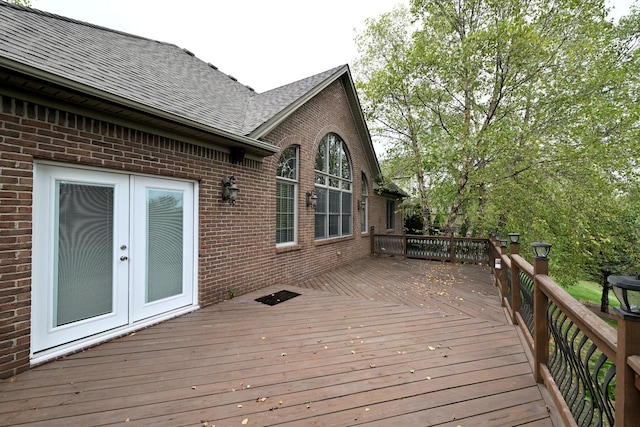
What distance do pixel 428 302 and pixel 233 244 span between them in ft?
12.1

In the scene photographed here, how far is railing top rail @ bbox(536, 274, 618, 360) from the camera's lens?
1.38 m

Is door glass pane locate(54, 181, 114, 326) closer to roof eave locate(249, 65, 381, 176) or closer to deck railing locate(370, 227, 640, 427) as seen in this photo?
roof eave locate(249, 65, 381, 176)

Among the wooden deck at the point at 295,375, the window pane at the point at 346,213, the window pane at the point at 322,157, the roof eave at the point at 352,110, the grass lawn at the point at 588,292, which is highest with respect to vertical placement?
the roof eave at the point at 352,110

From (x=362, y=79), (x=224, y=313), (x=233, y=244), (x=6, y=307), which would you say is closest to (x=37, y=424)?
(x=6, y=307)

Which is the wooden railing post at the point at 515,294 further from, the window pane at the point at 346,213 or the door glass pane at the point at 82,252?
the window pane at the point at 346,213

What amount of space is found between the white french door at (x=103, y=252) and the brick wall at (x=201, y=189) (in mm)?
155

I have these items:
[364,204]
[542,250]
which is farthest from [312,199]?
[542,250]

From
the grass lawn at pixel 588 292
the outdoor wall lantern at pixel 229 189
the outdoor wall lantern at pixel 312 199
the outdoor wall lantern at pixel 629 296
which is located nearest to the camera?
the outdoor wall lantern at pixel 629 296

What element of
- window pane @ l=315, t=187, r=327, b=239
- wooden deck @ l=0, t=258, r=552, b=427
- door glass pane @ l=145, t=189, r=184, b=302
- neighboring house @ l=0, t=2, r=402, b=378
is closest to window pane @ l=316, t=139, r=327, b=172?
window pane @ l=315, t=187, r=327, b=239

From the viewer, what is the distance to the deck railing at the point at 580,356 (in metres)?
1.21

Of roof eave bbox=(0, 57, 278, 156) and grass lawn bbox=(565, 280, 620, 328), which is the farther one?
grass lawn bbox=(565, 280, 620, 328)

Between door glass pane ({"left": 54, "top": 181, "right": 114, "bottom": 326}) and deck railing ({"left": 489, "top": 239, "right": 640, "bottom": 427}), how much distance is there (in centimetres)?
439

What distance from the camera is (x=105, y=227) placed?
3.17 m

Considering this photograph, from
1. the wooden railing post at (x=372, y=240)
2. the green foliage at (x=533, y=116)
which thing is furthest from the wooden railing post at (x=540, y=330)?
the wooden railing post at (x=372, y=240)
